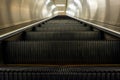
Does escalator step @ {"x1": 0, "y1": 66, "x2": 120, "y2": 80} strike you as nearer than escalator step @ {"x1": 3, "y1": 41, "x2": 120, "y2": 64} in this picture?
Yes

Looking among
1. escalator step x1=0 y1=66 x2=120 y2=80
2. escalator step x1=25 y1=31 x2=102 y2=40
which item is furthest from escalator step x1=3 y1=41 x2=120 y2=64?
escalator step x1=25 y1=31 x2=102 y2=40

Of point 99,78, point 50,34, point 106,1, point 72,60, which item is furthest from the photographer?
point 106,1

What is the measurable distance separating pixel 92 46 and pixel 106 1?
478 centimetres

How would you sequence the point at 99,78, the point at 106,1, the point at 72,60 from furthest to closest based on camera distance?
the point at 106,1, the point at 72,60, the point at 99,78

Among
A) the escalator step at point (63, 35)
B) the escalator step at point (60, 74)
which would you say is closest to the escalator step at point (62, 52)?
the escalator step at point (60, 74)

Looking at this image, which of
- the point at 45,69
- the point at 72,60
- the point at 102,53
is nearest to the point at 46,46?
the point at 72,60

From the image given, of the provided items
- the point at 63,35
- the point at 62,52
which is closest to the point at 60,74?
the point at 62,52

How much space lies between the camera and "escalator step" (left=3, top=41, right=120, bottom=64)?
3.79 m

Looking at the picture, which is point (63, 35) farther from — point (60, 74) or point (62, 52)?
point (60, 74)

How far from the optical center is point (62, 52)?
12.8 feet

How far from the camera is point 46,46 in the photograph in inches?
156

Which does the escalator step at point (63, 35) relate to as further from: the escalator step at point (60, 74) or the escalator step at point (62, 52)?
the escalator step at point (60, 74)

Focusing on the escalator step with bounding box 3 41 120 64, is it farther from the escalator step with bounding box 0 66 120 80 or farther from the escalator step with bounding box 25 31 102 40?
the escalator step with bounding box 25 31 102 40

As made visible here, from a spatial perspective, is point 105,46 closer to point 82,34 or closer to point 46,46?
point 46,46
